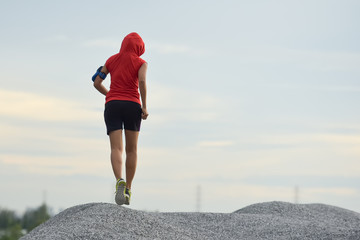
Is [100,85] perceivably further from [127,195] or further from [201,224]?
[201,224]

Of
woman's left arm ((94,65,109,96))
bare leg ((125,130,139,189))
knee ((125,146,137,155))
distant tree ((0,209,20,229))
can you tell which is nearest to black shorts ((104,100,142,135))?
bare leg ((125,130,139,189))

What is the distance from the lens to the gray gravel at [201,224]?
7465 mm

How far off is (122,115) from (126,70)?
691 millimetres

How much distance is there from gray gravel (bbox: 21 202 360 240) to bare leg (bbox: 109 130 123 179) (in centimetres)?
62

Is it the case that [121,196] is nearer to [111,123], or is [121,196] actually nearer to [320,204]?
[111,123]

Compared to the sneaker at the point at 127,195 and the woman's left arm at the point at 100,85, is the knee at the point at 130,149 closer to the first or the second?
the sneaker at the point at 127,195

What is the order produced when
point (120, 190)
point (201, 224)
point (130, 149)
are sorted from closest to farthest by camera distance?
point (120, 190)
point (130, 149)
point (201, 224)

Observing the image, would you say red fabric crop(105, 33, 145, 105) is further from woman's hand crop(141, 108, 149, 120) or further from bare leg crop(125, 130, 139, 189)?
bare leg crop(125, 130, 139, 189)

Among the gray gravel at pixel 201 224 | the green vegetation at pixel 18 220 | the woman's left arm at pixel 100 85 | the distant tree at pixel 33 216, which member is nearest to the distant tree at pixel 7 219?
the green vegetation at pixel 18 220

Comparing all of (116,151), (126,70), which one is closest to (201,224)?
(116,151)

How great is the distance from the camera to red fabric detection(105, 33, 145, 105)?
25.8 ft

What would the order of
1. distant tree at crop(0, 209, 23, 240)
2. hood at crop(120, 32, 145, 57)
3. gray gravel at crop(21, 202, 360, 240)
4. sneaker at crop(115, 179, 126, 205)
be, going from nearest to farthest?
gray gravel at crop(21, 202, 360, 240), sneaker at crop(115, 179, 126, 205), hood at crop(120, 32, 145, 57), distant tree at crop(0, 209, 23, 240)

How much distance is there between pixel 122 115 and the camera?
25.6 ft

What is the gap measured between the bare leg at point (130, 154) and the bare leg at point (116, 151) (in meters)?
0.14
